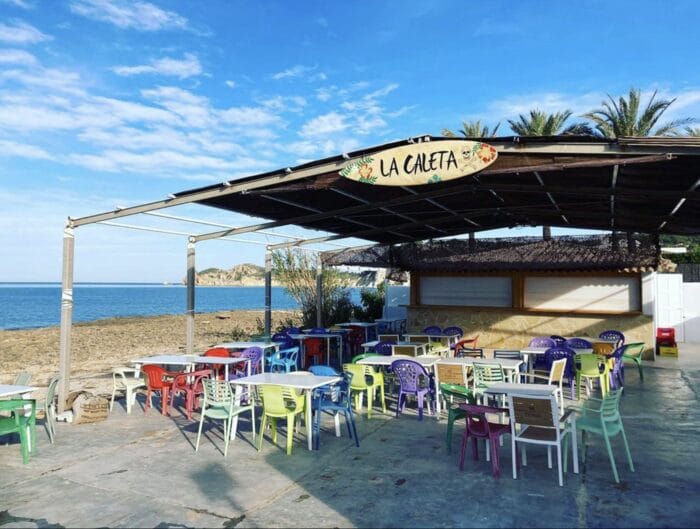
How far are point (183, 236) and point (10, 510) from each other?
21.6 ft

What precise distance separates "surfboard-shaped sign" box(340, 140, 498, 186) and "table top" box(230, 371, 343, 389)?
8.08ft

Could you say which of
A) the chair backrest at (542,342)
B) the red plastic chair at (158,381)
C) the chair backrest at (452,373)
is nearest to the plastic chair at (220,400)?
the red plastic chair at (158,381)

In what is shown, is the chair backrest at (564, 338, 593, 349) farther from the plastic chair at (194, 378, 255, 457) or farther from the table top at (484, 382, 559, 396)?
the plastic chair at (194, 378, 255, 457)

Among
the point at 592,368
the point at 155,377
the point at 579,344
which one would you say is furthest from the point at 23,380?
the point at 579,344

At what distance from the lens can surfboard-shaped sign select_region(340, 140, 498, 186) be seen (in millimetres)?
5859

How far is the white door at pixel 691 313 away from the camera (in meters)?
15.1

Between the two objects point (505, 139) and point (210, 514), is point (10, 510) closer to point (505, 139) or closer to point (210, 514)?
point (210, 514)

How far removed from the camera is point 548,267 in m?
12.7

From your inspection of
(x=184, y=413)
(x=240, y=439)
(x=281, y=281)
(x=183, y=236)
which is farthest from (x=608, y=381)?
(x=281, y=281)

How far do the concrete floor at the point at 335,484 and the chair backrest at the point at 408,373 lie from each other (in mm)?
562

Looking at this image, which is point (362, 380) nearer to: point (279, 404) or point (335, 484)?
point (279, 404)

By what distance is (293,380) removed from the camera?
5.76 metres

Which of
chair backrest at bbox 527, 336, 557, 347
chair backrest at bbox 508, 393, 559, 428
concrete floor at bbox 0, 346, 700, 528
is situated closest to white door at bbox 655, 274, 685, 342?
chair backrest at bbox 527, 336, 557, 347

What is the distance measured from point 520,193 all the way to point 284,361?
4.63m
